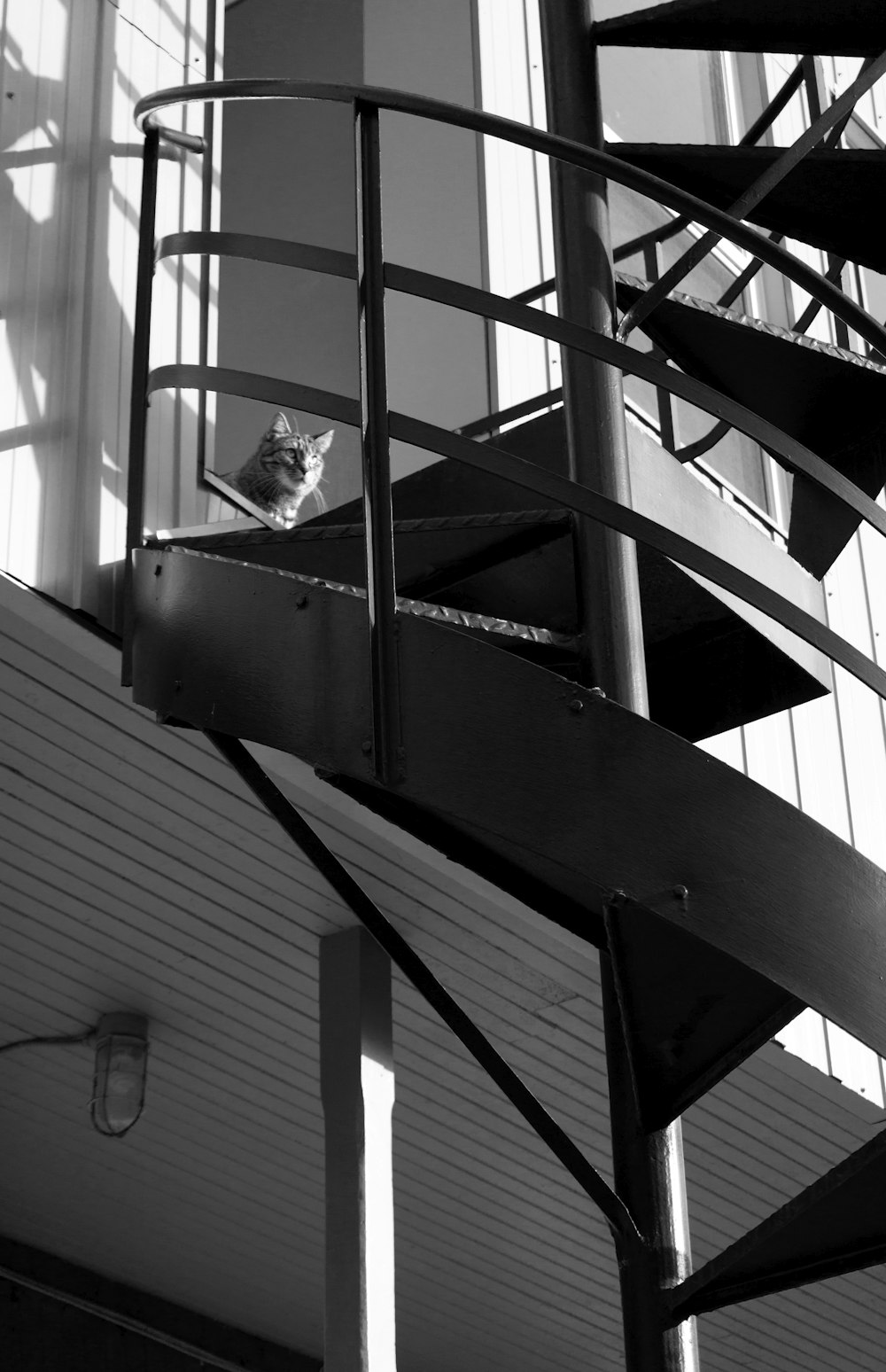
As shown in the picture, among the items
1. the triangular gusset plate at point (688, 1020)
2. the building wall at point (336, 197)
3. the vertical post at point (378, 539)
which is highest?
the building wall at point (336, 197)

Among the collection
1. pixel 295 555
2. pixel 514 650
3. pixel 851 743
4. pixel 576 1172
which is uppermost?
pixel 851 743

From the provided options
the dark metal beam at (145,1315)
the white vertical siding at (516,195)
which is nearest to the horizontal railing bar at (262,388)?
the white vertical siding at (516,195)

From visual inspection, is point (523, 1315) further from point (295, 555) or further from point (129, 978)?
point (295, 555)

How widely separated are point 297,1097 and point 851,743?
2.33m

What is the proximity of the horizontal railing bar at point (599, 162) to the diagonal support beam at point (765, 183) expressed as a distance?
19cm

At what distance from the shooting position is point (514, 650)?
3.52 m

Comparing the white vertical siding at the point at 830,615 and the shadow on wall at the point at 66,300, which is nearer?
the shadow on wall at the point at 66,300

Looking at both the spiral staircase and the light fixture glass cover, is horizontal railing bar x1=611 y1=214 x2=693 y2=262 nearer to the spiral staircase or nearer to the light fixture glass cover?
the spiral staircase

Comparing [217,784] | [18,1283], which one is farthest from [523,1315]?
[217,784]

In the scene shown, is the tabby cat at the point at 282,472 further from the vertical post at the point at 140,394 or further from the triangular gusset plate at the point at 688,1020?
the triangular gusset plate at the point at 688,1020

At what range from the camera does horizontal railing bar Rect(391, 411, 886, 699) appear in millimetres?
2893

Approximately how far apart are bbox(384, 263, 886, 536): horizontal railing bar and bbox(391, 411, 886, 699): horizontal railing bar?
233 millimetres

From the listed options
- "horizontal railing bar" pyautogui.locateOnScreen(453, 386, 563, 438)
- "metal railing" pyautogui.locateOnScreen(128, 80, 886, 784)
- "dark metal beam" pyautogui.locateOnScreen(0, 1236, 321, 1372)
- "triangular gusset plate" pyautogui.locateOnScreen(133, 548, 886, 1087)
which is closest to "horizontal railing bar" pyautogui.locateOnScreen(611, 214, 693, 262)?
"horizontal railing bar" pyautogui.locateOnScreen(453, 386, 563, 438)

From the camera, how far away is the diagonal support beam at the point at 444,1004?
319 cm
